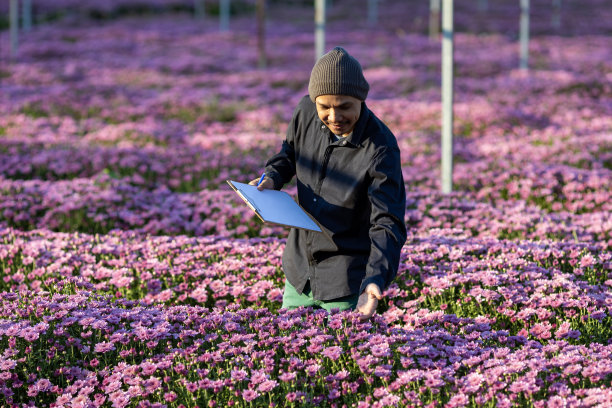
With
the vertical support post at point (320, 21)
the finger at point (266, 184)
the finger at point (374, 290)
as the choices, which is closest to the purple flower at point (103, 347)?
the finger at point (266, 184)

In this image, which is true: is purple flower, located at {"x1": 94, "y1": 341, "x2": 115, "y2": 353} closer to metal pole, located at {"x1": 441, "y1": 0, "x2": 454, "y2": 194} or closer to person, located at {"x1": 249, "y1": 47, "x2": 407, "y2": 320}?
person, located at {"x1": 249, "y1": 47, "x2": 407, "y2": 320}

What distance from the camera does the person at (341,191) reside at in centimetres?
349

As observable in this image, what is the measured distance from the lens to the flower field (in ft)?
11.3

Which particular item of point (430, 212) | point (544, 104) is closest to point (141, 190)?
point (430, 212)

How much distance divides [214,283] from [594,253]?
3438 millimetres

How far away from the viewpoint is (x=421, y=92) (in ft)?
65.8

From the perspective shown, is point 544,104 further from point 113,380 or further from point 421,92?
point 113,380

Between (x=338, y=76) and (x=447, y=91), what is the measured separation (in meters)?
5.66

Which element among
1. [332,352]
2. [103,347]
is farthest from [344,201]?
[103,347]

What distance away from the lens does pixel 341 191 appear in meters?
3.87

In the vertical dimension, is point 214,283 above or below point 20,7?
below

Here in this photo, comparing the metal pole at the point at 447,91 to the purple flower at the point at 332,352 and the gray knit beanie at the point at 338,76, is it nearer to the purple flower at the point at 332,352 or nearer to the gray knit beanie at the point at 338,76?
the gray knit beanie at the point at 338,76

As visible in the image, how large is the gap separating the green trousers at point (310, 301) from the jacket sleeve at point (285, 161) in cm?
73

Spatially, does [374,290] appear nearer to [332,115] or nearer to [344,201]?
[344,201]
